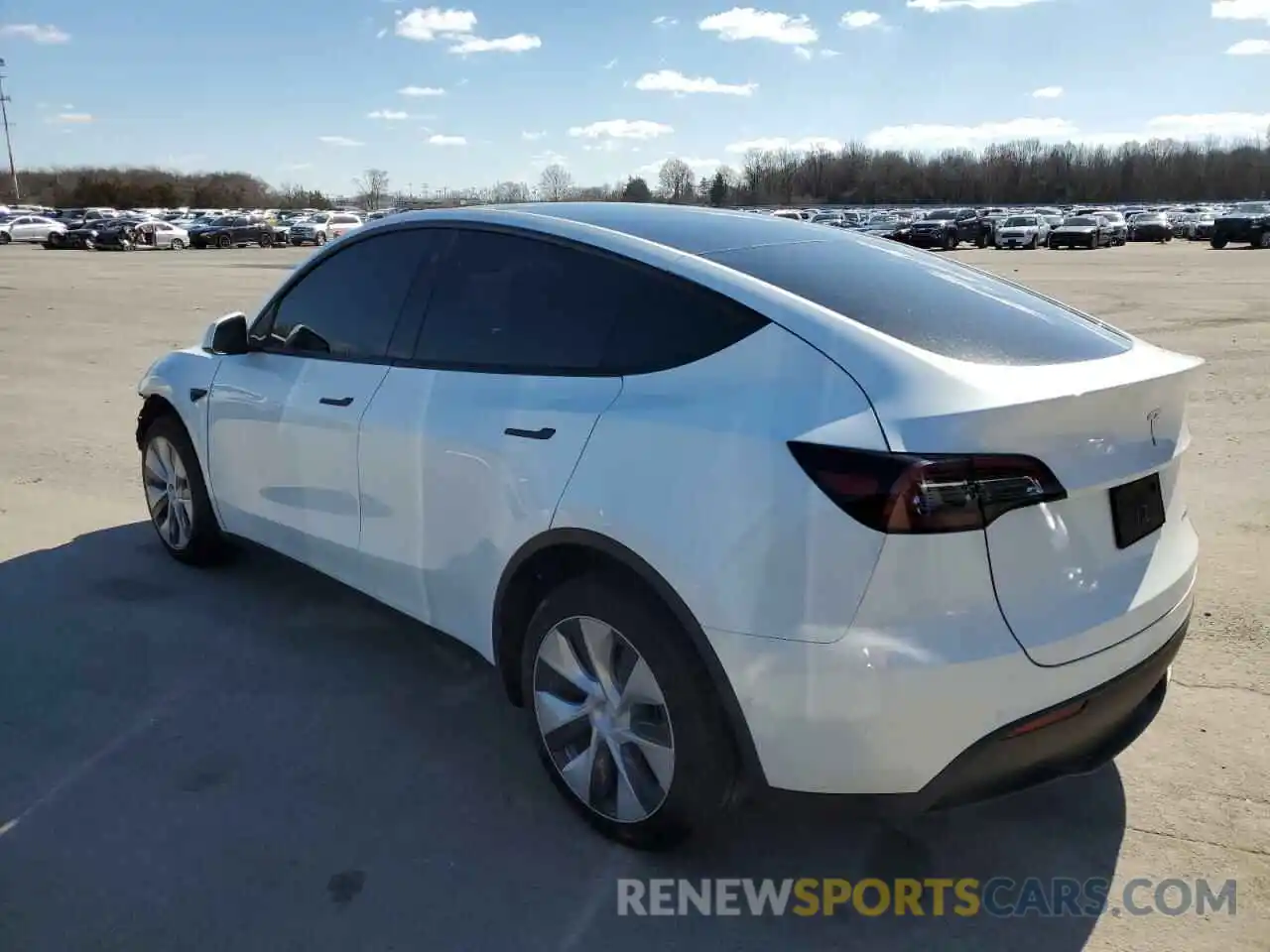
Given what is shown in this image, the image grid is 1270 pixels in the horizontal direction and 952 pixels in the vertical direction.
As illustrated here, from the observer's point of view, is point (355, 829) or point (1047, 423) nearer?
point (1047, 423)

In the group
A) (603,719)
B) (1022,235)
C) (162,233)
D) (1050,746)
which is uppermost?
(162,233)

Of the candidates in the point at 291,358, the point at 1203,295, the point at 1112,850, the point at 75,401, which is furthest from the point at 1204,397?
the point at 1203,295

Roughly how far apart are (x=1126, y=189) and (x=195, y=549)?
161692 millimetres

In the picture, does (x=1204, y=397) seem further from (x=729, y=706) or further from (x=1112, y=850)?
(x=729, y=706)

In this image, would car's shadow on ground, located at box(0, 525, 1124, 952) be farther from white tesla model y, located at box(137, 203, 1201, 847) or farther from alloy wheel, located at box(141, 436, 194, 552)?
alloy wheel, located at box(141, 436, 194, 552)

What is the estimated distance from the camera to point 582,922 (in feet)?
8.58

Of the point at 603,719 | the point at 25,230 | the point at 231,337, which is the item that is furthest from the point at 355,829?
the point at 25,230

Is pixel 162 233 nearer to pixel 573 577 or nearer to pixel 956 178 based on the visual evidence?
pixel 573 577

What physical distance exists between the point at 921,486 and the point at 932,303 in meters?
0.90

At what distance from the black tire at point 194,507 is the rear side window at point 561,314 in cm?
191

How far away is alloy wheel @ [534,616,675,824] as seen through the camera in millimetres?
2711

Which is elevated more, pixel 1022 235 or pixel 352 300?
pixel 1022 235

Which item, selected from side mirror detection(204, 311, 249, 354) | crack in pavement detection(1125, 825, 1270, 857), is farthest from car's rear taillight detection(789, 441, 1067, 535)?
side mirror detection(204, 311, 249, 354)

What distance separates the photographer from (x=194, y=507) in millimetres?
4891
